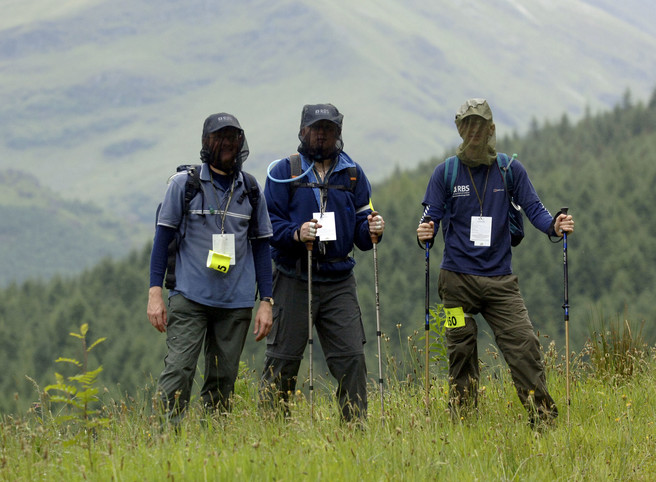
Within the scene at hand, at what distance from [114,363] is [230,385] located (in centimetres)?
7212

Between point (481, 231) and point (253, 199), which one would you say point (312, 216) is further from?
point (481, 231)

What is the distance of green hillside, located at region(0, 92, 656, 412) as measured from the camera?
7012cm

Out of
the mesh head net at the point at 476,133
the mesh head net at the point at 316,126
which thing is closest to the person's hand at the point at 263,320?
the mesh head net at the point at 316,126

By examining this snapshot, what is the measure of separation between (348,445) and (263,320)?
4.99 ft

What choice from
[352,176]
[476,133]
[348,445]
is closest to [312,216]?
[352,176]

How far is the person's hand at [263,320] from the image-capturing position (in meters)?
5.40

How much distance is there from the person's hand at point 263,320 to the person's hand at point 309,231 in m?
0.46

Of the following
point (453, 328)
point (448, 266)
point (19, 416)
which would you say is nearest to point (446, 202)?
point (448, 266)

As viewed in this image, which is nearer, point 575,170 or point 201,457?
point 201,457

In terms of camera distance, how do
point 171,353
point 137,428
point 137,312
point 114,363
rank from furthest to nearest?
point 137,312
point 114,363
point 171,353
point 137,428

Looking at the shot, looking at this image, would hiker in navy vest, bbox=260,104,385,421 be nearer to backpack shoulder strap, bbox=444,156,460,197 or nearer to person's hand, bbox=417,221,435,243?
person's hand, bbox=417,221,435,243

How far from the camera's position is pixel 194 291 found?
5254 mm

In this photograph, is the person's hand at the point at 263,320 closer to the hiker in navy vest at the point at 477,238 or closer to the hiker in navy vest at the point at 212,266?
the hiker in navy vest at the point at 212,266

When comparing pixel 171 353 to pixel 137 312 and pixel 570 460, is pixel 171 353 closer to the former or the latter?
pixel 570 460
